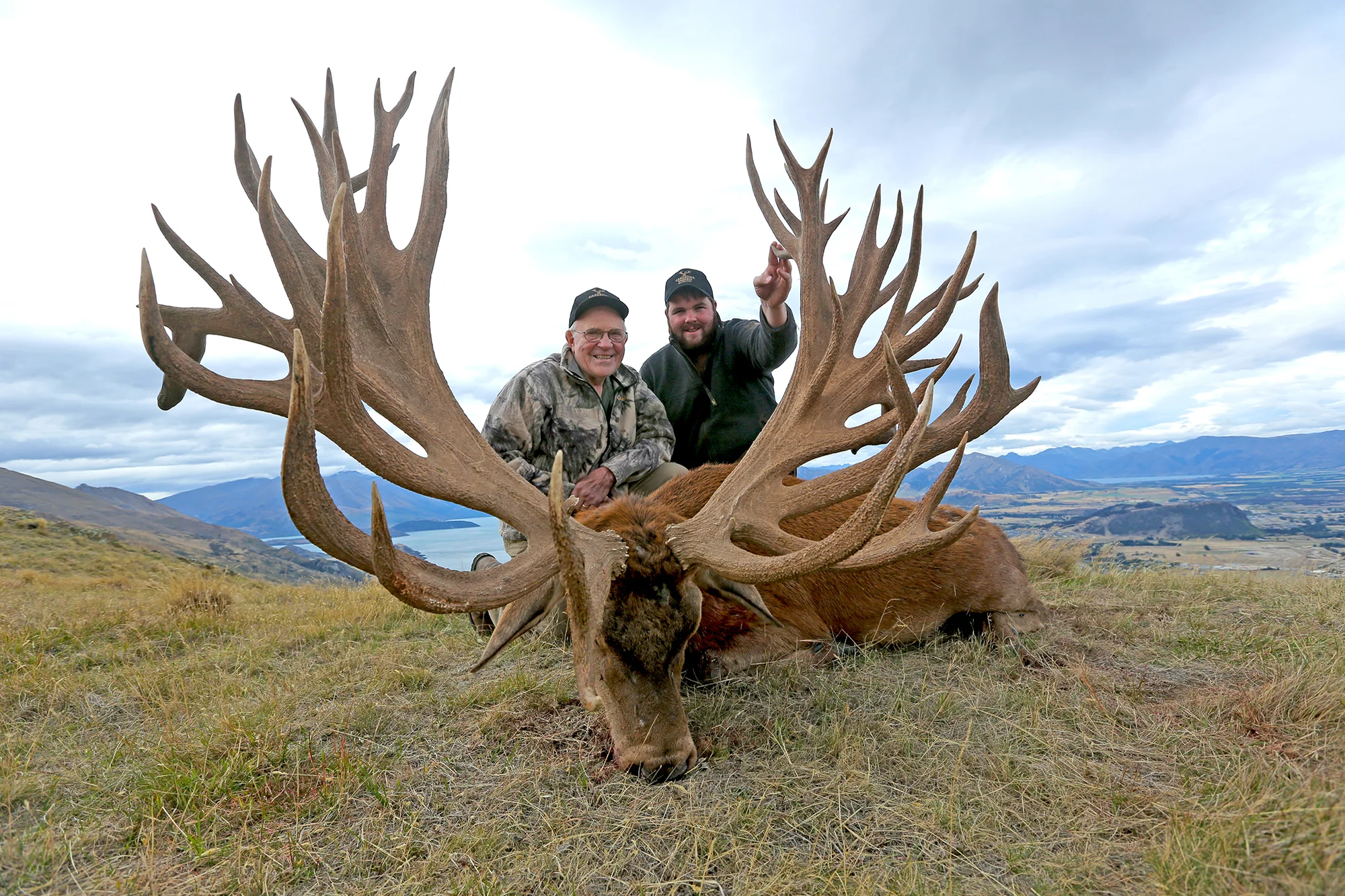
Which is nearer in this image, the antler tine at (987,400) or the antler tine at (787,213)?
the antler tine at (987,400)

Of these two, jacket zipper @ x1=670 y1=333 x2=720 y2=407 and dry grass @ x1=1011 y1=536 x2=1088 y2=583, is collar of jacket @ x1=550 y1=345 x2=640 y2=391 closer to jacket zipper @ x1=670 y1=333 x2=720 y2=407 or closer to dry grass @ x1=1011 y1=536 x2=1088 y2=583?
jacket zipper @ x1=670 y1=333 x2=720 y2=407

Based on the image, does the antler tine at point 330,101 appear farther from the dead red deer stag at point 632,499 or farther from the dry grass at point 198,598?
the dry grass at point 198,598

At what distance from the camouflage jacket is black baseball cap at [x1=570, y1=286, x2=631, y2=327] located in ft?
1.05

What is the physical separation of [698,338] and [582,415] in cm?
199

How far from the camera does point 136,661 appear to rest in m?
4.51

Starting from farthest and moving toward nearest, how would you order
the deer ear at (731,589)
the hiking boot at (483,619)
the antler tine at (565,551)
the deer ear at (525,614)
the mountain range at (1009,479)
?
the mountain range at (1009,479) → the hiking boot at (483,619) → the deer ear at (731,589) → the deer ear at (525,614) → the antler tine at (565,551)

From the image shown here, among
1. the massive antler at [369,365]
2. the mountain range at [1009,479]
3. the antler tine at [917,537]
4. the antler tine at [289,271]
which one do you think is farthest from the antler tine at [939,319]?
the mountain range at [1009,479]

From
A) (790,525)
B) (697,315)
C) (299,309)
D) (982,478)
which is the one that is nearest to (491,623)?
(790,525)

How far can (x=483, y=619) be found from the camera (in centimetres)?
468

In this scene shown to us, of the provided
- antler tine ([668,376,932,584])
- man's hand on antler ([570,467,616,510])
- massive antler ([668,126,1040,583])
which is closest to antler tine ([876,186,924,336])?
massive antler ([668,126,1040,583])

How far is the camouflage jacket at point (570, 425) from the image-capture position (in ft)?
15.1

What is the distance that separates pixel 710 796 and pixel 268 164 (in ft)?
10.0

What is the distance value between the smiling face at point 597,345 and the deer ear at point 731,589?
2.13m

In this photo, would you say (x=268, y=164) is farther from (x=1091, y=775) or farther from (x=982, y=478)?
(x=982, y=478)
